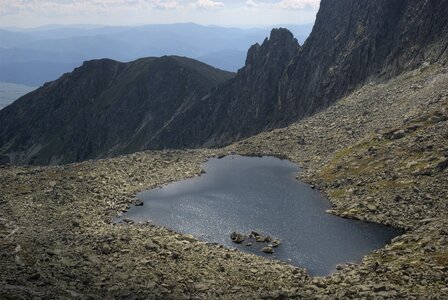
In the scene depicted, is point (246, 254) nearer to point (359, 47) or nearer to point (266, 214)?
point (266, 214)

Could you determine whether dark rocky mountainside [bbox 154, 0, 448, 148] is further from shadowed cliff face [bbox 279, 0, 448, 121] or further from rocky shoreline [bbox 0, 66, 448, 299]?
rocky shoreline [bbox 0, 66, 448, 299]

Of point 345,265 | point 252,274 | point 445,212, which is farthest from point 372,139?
point 252,274

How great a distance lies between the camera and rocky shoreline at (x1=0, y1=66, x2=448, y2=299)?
150 feet

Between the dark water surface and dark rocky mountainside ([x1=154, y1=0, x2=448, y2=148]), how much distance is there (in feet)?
162

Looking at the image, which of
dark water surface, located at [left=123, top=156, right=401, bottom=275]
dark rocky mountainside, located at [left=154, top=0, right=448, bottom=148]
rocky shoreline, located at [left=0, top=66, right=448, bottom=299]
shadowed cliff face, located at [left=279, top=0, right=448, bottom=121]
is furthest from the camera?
dark rocky mountainside, located at [left=154, top=0, right=448, bottom=148]

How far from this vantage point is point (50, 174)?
96.1m

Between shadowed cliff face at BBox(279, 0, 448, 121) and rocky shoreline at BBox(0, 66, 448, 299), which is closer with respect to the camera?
rocky shoreline at BBox(0, 66, 448, 299)

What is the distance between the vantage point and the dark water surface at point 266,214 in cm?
6209

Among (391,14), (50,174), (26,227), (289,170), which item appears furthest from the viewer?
(391,14)

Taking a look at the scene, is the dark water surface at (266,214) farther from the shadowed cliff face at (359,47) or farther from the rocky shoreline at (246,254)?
the shadowed cliff face at (359,47)

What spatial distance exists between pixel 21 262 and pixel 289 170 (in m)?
67.5

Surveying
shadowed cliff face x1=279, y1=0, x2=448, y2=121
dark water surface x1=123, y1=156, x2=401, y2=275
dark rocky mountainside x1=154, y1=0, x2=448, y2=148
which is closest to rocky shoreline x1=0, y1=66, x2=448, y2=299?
dark water surface x1=123, y1=156, x2=401, y2=275

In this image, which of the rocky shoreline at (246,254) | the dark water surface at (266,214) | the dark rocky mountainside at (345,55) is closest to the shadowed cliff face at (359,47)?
the dark rocky mountainside at (345,55)

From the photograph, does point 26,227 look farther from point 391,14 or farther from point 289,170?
point 391,14
